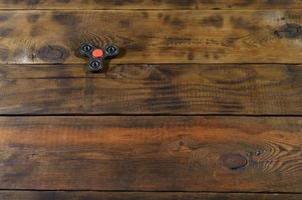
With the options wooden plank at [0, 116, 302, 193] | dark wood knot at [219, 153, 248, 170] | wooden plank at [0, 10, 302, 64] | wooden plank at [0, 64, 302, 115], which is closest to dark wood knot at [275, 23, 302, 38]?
wooden plank at [0, 10, 302, 64]

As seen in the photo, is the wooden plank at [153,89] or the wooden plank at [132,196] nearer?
the wooden plank at [132,196]

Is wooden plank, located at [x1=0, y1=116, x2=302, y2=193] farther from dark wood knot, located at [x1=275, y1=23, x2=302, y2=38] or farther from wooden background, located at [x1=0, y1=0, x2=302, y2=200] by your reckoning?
Answer: dark wood knot, located at [x1=275, y1=23, x2=302, y2=38]

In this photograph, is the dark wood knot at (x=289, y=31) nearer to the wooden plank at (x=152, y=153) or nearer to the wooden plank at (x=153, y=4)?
the wooden plank at (x=153, y=4)

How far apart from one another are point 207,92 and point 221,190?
24 centimetres

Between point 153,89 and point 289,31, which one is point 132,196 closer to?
point 153,89

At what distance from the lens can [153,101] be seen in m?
1.04

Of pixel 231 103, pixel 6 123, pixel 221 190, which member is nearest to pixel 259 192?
pixel 221 190

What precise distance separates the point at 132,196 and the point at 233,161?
221mm

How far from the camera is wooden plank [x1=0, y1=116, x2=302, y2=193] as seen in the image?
0.92 m

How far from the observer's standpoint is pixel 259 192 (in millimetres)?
902

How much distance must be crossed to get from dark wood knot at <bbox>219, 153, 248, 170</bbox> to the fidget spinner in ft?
1.21

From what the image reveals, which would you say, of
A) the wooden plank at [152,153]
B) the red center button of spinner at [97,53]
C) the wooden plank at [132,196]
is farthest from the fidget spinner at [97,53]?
the wooden plank at [132,196]

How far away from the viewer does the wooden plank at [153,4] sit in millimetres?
1234

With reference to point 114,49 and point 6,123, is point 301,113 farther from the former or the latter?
point 6,123
